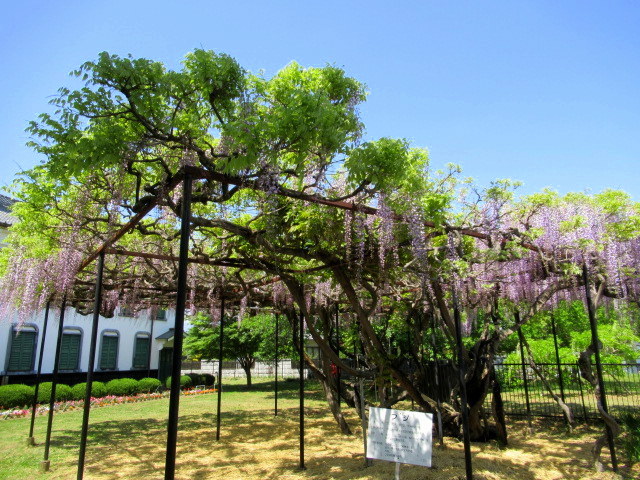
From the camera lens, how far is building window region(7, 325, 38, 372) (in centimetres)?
1694

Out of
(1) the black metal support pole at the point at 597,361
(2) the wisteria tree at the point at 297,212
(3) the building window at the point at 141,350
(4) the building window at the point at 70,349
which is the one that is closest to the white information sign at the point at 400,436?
(2) the wisteria tree at the point at 297,212

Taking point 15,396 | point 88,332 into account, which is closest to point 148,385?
point 88,332

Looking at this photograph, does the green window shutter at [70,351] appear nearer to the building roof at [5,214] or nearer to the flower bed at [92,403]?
the flower bed at [92,403]

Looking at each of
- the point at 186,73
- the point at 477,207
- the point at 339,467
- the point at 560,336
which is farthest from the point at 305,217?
the point at 560,336

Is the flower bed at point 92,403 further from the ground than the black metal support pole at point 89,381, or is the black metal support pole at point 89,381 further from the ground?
the black metal support pole at point 89,381

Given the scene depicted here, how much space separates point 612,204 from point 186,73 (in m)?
7.02

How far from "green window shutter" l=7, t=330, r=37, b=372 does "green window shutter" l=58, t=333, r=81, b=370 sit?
3.77ft

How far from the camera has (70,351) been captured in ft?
62.1

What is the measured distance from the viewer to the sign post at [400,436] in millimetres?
4695

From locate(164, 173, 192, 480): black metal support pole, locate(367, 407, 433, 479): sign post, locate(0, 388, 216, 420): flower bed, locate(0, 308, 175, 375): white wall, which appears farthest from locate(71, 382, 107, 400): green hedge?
locate(164, 173, 192, 480): black metal support pole

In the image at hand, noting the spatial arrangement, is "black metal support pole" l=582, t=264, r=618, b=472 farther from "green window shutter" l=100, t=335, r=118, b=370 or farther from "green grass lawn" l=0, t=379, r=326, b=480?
"green window shutter" l=100, t=335, r=118, b=370

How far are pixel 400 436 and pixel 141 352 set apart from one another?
66.1 ft

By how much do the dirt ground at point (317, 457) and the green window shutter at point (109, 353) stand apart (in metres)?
11.7

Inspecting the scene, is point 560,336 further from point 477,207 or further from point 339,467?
point 339,467
